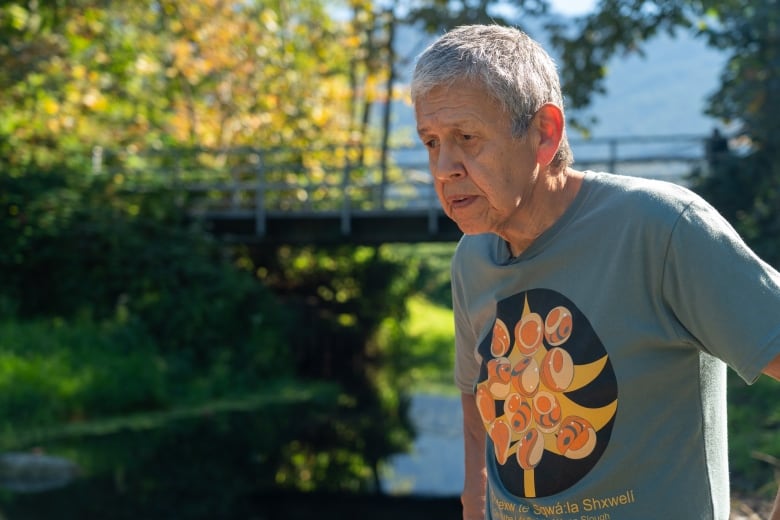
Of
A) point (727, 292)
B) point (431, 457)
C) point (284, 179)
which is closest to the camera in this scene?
point (727, 292)

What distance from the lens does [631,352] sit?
6.33 feet

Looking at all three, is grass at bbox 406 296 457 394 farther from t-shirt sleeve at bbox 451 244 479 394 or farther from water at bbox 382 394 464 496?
t-shirt sleeve at bbox 451 244 479 394

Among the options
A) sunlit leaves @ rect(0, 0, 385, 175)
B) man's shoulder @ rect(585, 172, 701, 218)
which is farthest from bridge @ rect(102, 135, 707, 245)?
man's shoulder @ rect(585, 172, 701, 218)

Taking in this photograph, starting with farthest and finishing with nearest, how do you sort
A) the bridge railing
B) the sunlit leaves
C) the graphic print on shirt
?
1. the bridge railing
2. the sunlit leaves
3. the graphic print on shirt

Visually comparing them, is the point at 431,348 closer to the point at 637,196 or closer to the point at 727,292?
the point at 637,196

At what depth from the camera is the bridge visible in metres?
19.8

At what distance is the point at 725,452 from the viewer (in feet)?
6.61

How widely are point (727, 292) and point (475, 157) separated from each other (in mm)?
464

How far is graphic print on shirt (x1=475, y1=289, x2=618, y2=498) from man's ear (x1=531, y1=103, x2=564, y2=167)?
23cm

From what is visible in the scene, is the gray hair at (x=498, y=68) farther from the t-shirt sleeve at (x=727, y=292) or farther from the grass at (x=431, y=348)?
the grass at (x=431, y=348)

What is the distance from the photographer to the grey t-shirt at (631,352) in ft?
6.02

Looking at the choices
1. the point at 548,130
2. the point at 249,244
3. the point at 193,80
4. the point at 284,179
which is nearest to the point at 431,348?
the point at 284,179

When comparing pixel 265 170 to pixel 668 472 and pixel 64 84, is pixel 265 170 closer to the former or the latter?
pixel 64 84

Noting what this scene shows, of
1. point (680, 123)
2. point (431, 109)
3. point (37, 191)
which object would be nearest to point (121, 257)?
point (37, 191)
